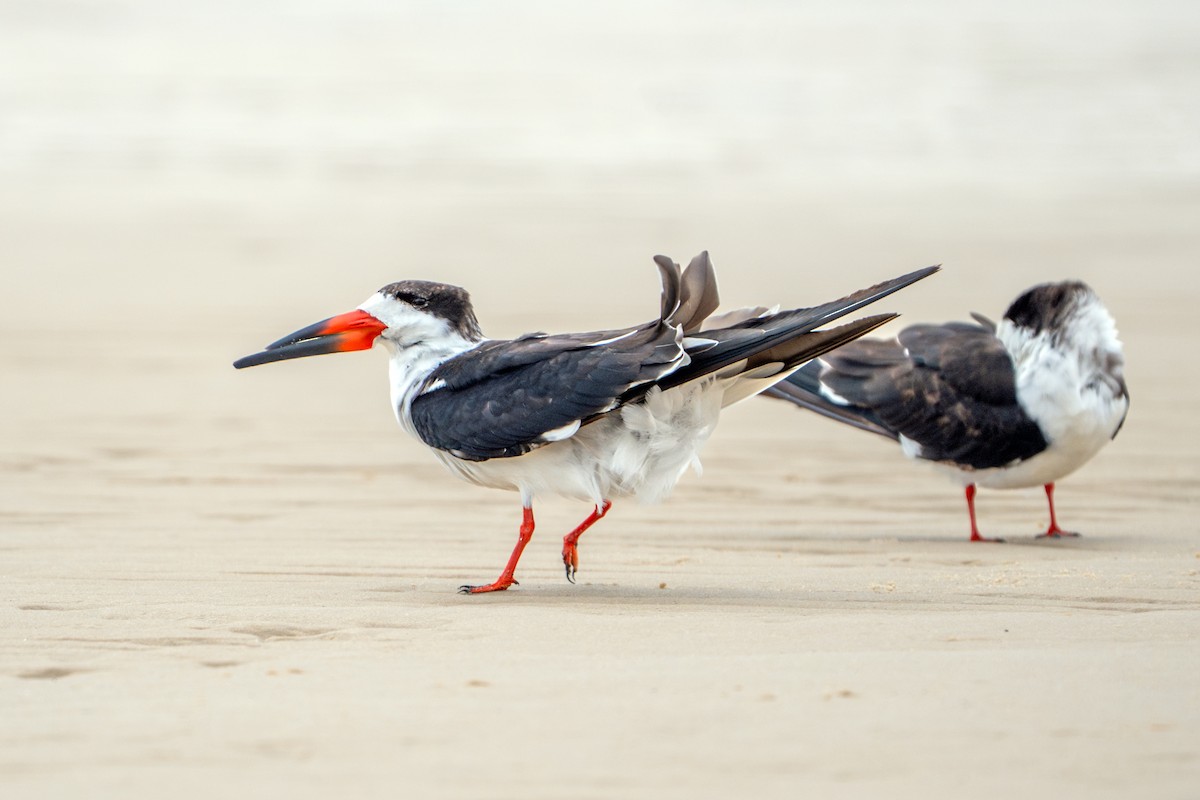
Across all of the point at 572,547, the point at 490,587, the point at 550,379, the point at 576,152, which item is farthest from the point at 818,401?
the point at 576,152

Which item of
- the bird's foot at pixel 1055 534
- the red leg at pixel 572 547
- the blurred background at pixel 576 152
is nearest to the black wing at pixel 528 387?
the red leg at pixel 572 547

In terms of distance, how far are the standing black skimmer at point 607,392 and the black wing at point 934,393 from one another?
5.64 ft

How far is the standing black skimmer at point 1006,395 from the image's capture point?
6840mm

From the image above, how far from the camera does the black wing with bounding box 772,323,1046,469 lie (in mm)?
6910

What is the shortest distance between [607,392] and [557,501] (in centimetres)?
259

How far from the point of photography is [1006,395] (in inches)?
275

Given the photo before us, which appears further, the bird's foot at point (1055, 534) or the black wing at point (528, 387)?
the bird's foot at point (1055, 534)

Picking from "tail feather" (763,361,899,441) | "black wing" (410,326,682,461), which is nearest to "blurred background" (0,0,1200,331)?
"tail feather" (763,361,899,441)

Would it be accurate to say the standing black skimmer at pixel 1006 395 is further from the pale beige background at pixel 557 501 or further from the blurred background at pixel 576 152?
the blurred background at pixel 576 152

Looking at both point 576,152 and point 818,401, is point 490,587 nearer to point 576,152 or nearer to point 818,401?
point 818,401

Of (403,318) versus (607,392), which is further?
(403,318)

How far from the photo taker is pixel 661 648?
14.0 feet

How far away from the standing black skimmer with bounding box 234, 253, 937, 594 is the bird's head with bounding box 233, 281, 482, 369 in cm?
2

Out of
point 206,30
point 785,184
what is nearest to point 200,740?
point 785,184
